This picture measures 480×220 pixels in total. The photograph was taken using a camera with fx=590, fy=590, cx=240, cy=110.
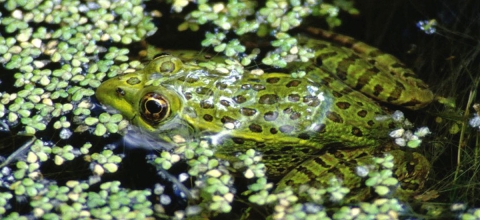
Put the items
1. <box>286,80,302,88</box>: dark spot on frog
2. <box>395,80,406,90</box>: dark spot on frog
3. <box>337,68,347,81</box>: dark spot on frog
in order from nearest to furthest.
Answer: <box>286,80,302,88</box>: dark spot on frog → <box>395,80,406,90</box>: dark spot on frog → <box>337,68,347,81</box>: dark spot on frog

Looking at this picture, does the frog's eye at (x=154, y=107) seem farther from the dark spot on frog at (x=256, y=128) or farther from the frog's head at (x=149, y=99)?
the dark spot on frog at (x=256, y=128)

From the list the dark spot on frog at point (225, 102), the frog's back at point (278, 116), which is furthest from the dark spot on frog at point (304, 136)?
the dark spot on frog at point (225, 102)

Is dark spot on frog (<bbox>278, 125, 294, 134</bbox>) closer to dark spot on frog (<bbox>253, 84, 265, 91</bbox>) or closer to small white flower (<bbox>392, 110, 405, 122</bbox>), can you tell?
dark spot on frog (<bbox>253, 84, 265, 91</bbox>)

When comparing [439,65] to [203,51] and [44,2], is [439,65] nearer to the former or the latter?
[203,51]

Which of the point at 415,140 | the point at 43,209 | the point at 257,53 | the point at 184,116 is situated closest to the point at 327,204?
the point at 415,140

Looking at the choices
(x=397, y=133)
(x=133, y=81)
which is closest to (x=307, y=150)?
(x=397, y=133)

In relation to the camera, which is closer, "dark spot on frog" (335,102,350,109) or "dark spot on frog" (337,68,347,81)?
"dark spot on frog" (335,102,350,109)

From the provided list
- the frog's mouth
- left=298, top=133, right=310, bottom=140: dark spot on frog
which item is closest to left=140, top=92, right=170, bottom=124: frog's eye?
the frog's mouth
